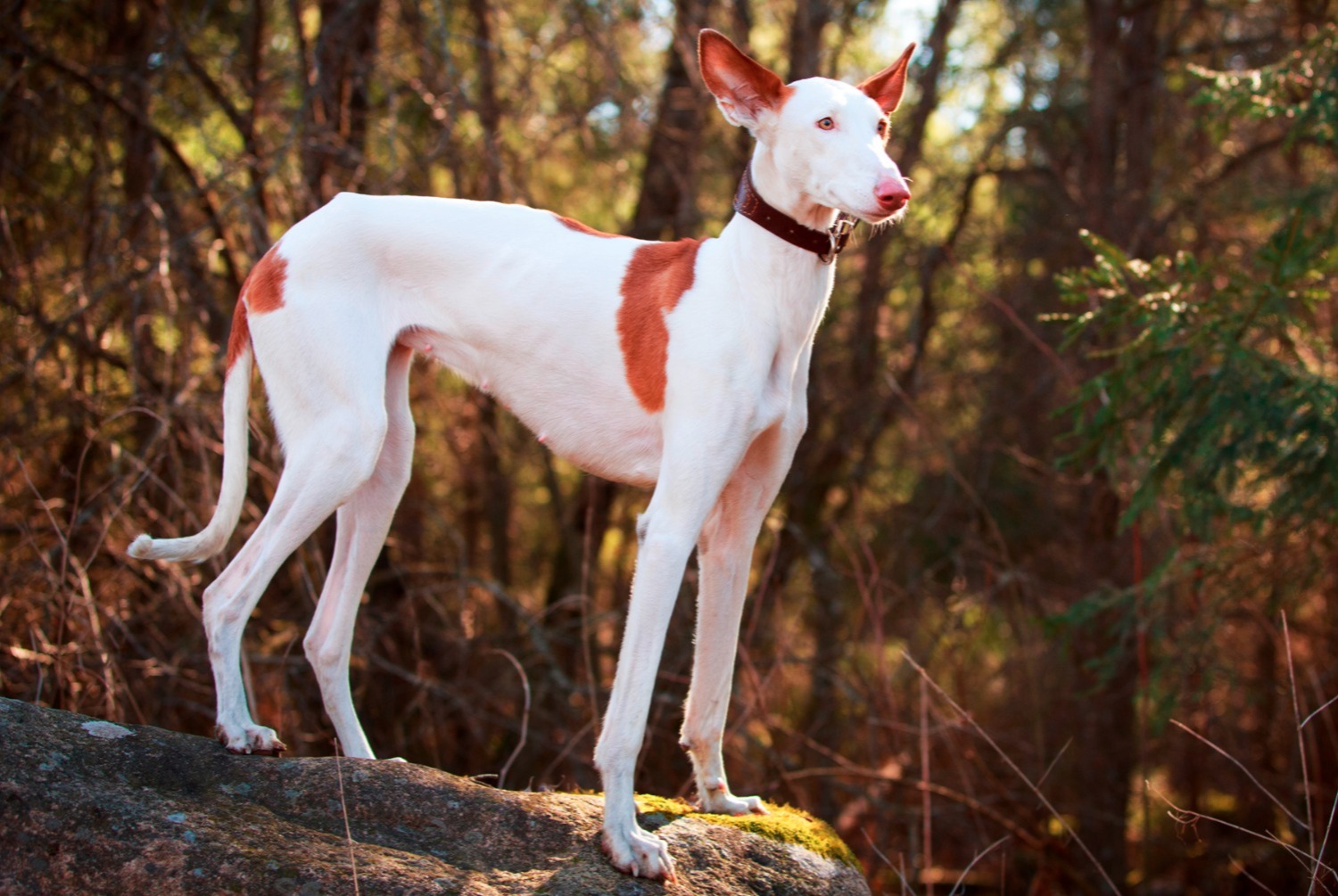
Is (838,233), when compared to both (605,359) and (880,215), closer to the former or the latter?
(880,215)

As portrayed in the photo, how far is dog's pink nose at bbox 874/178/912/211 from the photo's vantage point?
3037mm

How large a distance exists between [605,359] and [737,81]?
2.93 ft

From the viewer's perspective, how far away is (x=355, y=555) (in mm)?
3838

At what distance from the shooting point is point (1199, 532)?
5457 millimetres

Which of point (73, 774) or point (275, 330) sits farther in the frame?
point (275, 330)

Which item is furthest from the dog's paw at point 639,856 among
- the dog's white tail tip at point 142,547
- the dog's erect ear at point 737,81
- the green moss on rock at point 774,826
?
the dog's erect ear at point 737,81

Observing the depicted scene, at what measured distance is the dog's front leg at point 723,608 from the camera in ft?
12.0

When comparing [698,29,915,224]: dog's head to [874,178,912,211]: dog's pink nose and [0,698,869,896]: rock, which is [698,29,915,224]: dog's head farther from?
[0,698,869,896]: rock

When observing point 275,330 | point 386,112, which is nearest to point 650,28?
point 386,112

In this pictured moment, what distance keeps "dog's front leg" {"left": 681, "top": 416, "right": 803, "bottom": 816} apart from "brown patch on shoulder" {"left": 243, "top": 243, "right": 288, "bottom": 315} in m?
1.48

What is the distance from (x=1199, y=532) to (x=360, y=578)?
12.5ft

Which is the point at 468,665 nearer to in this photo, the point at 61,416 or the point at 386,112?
the point at 61,416

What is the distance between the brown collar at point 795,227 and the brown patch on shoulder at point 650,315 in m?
0.22

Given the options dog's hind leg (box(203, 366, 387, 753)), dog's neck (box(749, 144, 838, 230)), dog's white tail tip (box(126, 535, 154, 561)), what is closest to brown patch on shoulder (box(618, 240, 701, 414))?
dog's neck (box(749, 144, 838, 230))
